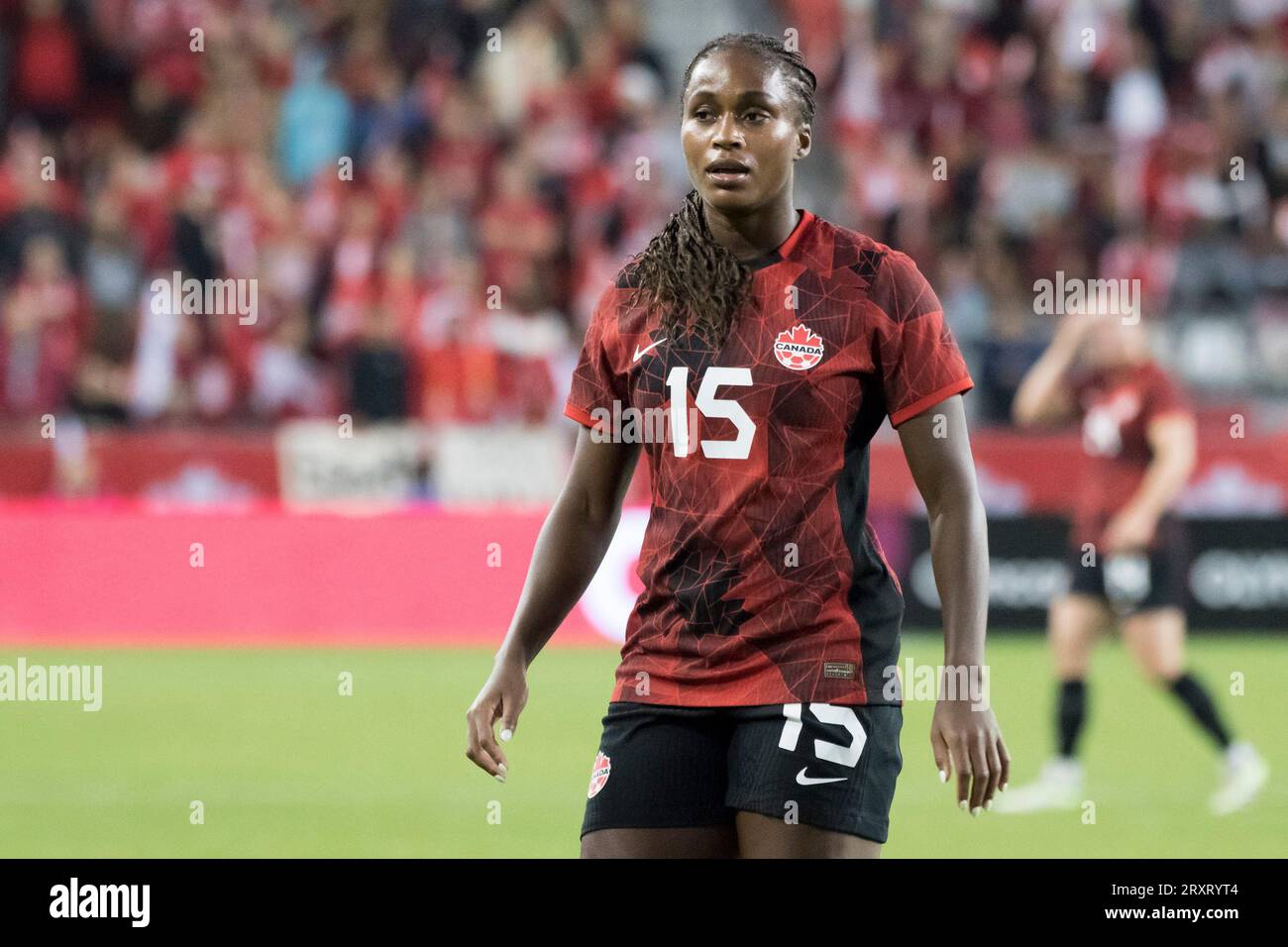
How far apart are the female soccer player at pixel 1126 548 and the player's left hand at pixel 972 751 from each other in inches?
209

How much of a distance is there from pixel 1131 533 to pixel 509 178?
915 centimetres

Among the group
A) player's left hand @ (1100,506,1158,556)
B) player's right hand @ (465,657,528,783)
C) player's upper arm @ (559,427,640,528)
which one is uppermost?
player's left hand @ (1100,506,1158,556)

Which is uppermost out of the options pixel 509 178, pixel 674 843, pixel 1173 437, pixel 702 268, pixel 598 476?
pixel 509 178

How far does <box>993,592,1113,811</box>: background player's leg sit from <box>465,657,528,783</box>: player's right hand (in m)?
5.18

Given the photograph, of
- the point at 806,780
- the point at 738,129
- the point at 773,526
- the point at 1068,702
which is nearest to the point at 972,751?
the point at 806,780

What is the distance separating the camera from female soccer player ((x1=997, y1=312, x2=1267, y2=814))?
8859 millimetres

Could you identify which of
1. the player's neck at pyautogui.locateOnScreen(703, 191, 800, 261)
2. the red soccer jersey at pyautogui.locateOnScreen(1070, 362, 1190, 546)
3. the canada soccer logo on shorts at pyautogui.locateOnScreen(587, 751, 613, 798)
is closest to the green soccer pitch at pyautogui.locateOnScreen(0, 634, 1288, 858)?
the red soccer jersey at pyautogui.locateOnScreen(1070, 362, 1190, 546)

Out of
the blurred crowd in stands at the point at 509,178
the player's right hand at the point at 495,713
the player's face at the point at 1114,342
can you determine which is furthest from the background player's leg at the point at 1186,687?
the blurred crowd in stands at the point at 509,178

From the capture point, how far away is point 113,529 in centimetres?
1262

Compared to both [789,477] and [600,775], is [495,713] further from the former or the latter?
[789,477]

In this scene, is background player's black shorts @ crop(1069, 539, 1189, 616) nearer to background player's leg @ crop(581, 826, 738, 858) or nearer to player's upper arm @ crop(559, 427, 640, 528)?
player's upper arm @ crop(559, 427, 640, 528)

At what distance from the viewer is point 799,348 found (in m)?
3.77

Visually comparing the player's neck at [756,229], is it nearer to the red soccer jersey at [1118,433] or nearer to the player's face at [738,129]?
the player's face at [738,129]

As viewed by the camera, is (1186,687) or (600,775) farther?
(1186,687)
